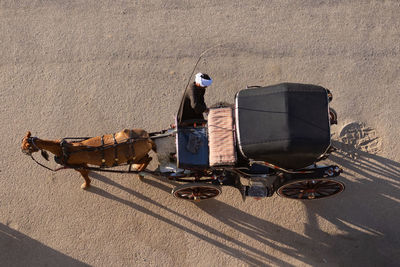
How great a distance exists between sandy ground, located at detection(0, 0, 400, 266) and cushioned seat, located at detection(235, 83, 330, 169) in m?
1.78

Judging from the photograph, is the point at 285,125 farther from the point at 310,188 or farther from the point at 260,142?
the point at 310,188

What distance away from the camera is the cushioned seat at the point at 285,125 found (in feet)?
13.1

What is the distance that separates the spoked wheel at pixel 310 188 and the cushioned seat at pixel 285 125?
78 centimetres

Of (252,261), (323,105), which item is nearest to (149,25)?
(323,105)

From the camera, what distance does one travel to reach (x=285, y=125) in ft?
13.2

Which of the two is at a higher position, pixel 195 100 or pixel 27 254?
pixel 195 100

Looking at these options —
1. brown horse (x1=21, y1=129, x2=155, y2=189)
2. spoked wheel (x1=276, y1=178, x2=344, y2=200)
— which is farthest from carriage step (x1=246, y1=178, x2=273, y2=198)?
brown horse (x1=21, y1=129, x2=155, y2=189)

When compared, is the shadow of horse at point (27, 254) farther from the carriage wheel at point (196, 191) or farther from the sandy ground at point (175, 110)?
the carriage wheel at point (196, 191)

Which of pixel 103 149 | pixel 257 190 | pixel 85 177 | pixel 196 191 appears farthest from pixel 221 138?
pixel 85 177

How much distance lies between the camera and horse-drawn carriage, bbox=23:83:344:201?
4035 millimetres

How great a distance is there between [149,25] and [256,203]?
12.7 ft

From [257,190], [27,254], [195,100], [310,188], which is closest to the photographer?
[195,100]

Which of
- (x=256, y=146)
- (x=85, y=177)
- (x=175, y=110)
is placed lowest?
(x=85, y=177)

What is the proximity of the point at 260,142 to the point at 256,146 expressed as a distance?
7 centimetres
